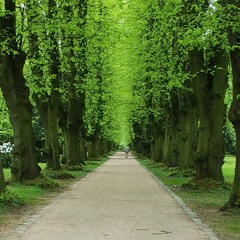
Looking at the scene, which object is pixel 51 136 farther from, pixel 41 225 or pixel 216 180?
pixel 41 225

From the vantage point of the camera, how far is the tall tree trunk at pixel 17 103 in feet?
49.8

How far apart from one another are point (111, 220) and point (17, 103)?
8065mm

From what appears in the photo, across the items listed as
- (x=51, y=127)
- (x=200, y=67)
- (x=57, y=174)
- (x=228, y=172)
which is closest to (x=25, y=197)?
(x=200, y=67)

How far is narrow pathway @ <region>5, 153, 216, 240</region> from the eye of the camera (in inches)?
315

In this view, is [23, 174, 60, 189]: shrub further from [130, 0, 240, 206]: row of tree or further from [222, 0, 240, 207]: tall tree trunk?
[222, 0, 240, 207]: tall tree trunk

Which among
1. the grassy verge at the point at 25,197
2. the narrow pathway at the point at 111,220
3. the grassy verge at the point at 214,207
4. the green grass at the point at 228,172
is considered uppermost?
the grassy verge at the point at 25,197

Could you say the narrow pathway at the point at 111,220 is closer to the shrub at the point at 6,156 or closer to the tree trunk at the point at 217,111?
the tree trunk at the point at 217,111

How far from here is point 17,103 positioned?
16.4 m

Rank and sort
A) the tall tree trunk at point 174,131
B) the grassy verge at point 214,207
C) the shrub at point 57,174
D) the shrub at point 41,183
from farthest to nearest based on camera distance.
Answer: the tall tree trunk at point 174,131
the shrub at point 57,174
the shrub at point 41,183
the grassy verge at point 214,207

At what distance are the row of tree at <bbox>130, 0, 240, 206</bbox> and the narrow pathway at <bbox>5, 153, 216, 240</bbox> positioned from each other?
2.19m

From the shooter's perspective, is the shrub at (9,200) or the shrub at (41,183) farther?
the shrub at (41,183)

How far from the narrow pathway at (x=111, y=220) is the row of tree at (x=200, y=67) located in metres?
2.19

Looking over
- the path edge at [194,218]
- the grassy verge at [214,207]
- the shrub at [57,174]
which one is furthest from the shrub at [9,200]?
the shrub at [57,174]

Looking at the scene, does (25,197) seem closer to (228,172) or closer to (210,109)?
(210,109)
